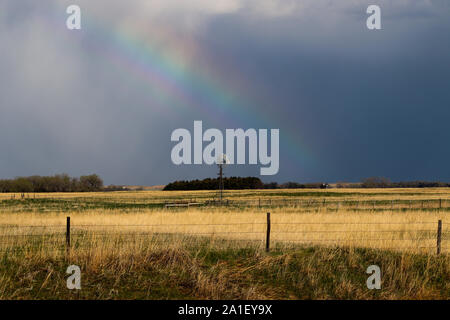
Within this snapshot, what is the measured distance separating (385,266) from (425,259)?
5.61 ft

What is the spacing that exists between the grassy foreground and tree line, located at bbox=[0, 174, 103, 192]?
179m

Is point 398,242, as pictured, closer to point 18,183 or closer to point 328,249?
point 328,249

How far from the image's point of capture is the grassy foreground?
39.4 feet

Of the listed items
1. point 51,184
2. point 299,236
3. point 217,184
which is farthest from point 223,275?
point 51,184

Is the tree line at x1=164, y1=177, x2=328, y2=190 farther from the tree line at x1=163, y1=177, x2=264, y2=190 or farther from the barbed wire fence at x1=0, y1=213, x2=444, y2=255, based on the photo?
the barbed wire fence at x1=0, y1=213, x2=444, y2=255

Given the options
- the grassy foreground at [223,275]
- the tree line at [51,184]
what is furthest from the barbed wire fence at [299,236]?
the tree line at [51,184]

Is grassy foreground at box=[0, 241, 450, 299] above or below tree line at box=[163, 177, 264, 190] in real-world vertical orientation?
above

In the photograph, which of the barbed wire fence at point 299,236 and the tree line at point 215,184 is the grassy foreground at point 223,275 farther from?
the tree line at point 215,184

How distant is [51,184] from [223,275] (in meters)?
187

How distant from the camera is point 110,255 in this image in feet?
45.3

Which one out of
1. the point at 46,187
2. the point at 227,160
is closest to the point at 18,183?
the point at 46,187

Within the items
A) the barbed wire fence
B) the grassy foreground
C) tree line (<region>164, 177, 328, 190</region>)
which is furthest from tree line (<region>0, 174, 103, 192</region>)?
the grassy foreground

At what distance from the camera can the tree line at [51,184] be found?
593ft
